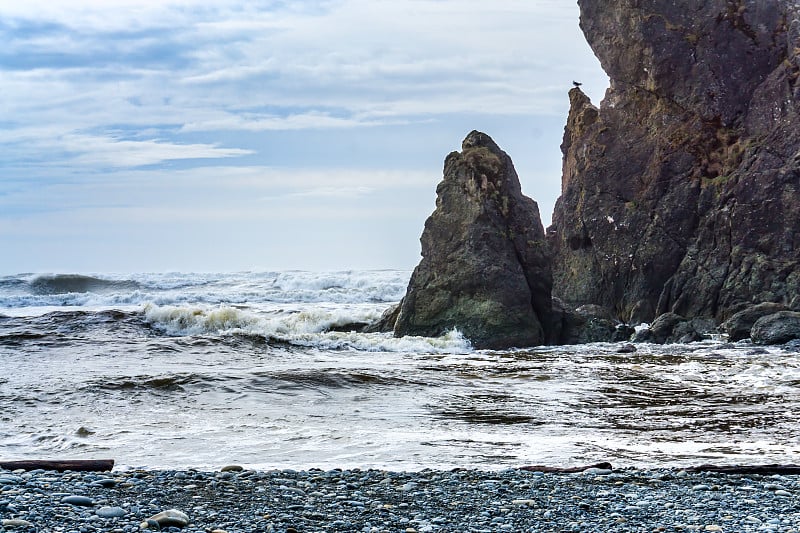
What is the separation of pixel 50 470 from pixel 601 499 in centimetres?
536

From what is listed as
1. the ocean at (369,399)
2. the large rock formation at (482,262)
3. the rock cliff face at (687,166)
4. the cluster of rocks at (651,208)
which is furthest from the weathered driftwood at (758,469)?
the rock cliff face at (687,166)

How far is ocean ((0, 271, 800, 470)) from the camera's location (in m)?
10.6

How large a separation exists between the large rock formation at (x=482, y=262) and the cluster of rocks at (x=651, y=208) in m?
0.04

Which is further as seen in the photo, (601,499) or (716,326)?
(716,326)

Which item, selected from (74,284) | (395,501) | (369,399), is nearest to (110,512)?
(395,501)

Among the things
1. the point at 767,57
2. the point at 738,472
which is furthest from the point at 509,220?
the point at 738,472

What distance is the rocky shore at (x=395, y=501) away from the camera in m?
6.25

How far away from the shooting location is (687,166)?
3234cm

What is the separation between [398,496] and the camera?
24.3 ft

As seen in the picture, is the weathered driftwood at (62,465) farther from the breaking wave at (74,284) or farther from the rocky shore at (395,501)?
the breaking wave at (74,284)

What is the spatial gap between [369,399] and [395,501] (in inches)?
318

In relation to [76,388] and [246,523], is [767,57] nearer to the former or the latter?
[76,388]

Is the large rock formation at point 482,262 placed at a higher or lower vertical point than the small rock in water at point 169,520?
higher

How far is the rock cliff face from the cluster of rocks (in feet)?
0.18
